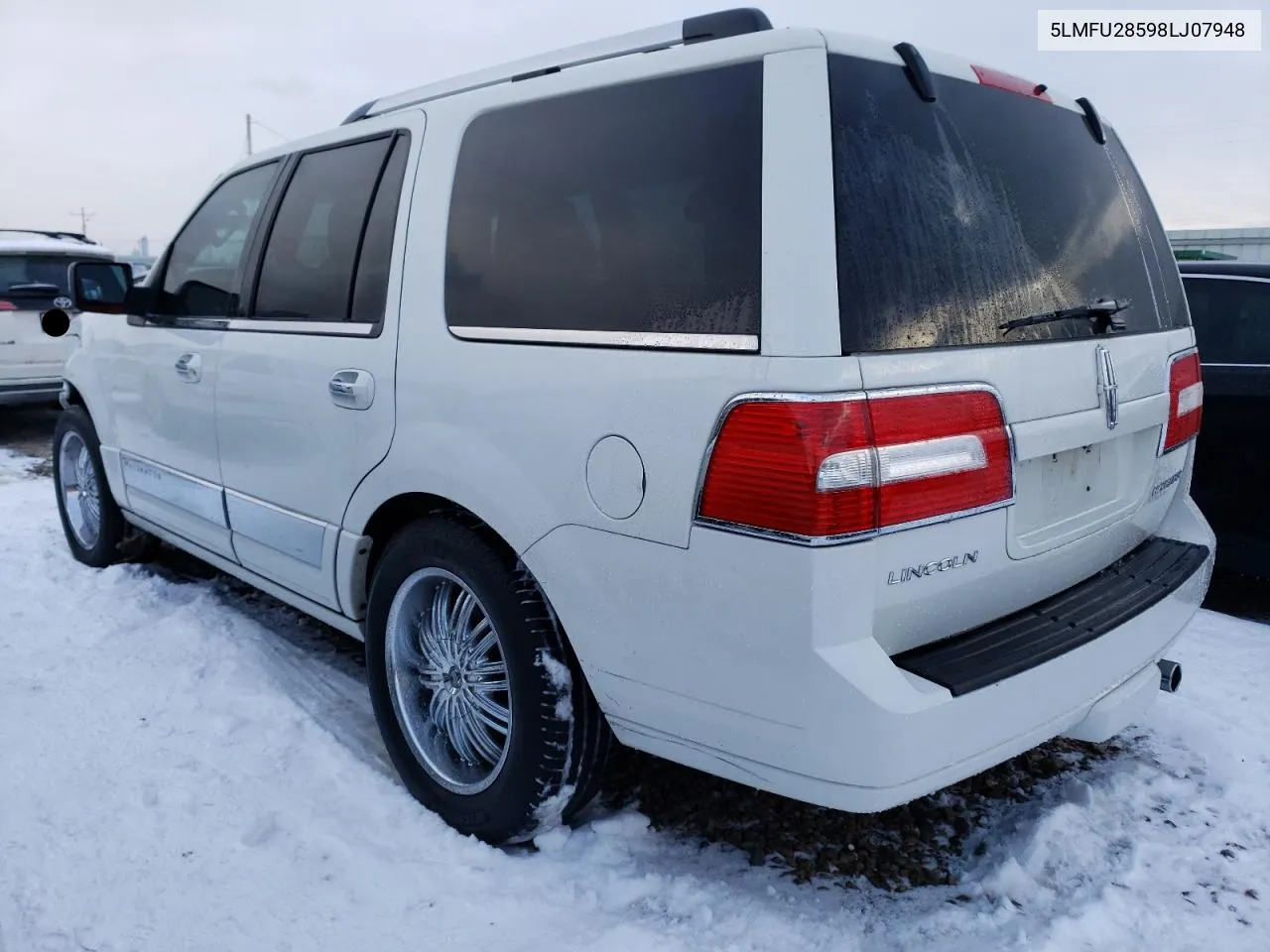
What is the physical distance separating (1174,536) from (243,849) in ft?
Answer: 9.10

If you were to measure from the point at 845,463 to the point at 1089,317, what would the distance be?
3.05 ft

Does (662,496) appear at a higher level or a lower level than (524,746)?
higher

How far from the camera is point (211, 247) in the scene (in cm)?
382

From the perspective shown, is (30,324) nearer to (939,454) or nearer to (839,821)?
(839,821)

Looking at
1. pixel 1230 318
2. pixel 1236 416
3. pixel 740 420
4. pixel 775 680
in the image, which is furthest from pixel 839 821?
pixel 1230 318

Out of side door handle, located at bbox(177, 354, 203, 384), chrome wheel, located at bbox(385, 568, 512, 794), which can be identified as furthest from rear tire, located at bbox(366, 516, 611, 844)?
side door handle, located at bbox(177, 354, 203, 384)

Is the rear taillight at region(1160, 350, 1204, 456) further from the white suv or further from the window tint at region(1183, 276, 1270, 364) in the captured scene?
the window tint at region(1183, 276, 1270, 364)

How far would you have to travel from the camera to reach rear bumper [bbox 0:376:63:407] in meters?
8.64

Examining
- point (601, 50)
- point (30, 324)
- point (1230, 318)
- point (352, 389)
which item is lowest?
point (352, 389)

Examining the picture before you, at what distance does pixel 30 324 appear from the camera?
8.76 m

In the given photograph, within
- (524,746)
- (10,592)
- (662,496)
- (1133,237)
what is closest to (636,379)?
(662,496)

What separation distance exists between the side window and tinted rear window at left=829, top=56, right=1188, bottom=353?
243 centimetres

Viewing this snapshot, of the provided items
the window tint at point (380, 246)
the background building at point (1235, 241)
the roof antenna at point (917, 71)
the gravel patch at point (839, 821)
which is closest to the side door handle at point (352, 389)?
the window tint at point (380, 246)

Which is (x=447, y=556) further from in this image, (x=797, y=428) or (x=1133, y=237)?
(x=1133, y=237)
